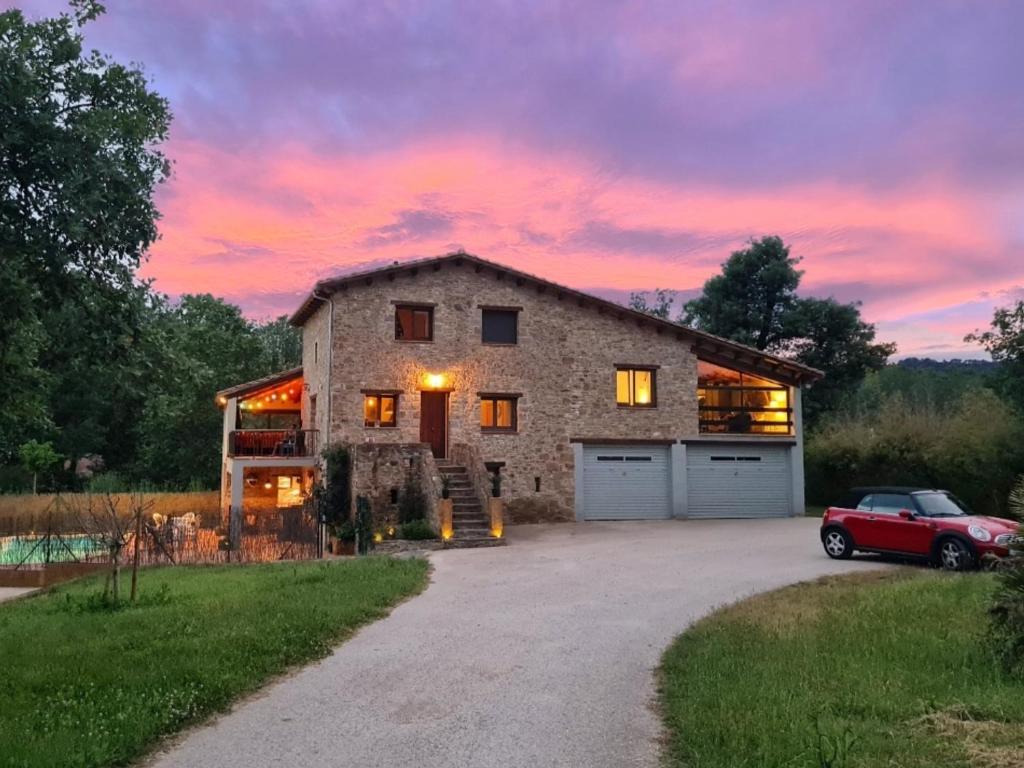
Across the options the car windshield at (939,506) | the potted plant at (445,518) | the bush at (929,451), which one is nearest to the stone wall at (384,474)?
the potted plant at (445,518)

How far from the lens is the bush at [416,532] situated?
18.4 m

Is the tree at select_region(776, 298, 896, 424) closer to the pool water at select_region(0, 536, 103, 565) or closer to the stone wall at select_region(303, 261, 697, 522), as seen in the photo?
the stone wall at select_region(303, 261, 697, 522)

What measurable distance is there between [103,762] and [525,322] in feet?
65.8

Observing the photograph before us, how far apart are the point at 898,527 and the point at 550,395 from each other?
11.9m

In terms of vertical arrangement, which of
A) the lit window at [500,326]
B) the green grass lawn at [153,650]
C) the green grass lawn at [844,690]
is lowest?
the green grass lawn at [153,650]

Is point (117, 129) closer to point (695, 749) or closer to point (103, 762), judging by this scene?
point (103, 762)

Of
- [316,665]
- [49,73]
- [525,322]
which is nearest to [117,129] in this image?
[49,73]

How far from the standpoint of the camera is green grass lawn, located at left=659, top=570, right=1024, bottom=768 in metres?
4.92

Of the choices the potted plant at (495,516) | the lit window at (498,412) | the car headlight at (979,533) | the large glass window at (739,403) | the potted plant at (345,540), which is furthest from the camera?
the large glass window at (739,403)

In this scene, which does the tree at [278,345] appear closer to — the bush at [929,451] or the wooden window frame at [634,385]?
the wooden window frame at [634,385]

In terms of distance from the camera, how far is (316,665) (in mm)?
7660

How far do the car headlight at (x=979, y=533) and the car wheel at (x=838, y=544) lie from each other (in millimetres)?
2394

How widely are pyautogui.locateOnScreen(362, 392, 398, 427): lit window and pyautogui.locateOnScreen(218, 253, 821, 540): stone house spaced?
5 centimetres

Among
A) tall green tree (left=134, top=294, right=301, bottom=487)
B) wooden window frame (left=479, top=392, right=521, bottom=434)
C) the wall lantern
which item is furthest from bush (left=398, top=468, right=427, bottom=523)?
tall green tree (left=134, top=294, right=301, bottom=487)
